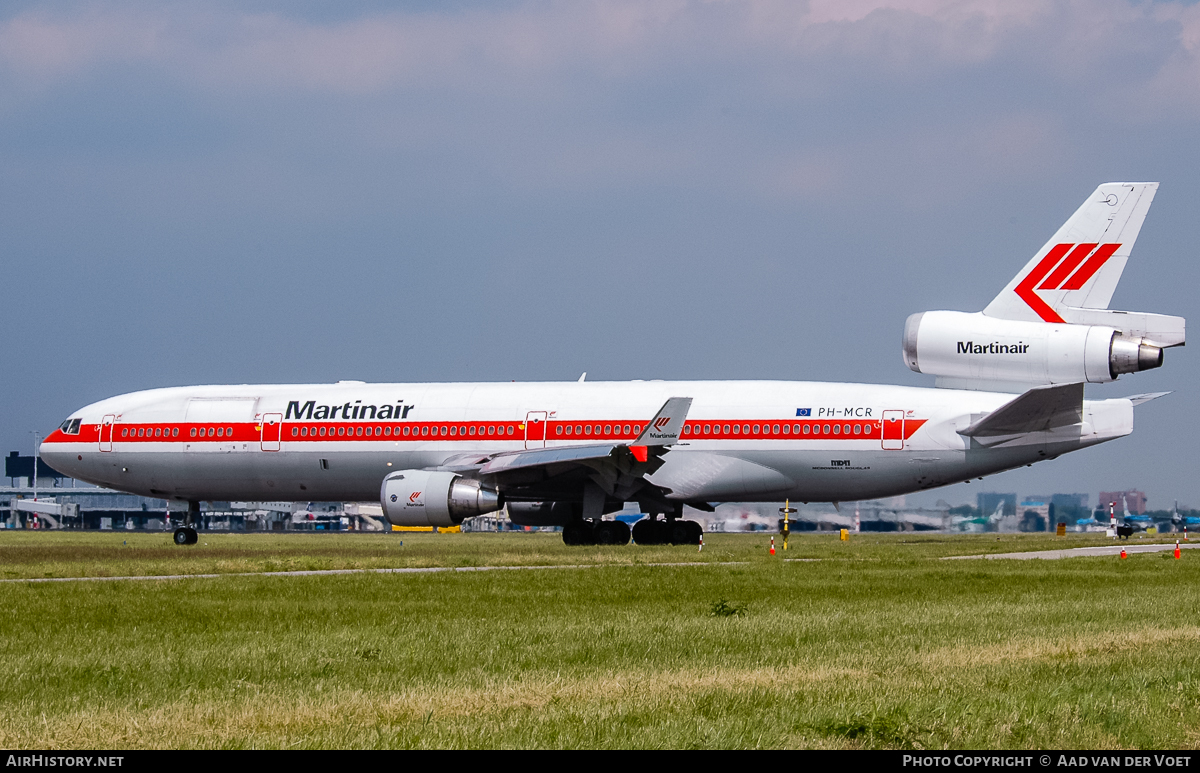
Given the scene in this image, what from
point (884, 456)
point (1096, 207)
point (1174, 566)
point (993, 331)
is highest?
point (1096, 207)

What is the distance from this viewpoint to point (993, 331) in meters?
37.4

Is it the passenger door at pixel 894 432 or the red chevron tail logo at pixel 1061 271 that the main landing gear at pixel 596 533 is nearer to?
the passenger door at pixel 894 432

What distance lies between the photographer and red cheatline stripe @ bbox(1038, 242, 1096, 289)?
37.0 meters

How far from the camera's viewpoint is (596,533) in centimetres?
4038

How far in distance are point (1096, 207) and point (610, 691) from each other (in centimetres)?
3061

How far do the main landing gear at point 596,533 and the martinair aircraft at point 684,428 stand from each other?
6 cm

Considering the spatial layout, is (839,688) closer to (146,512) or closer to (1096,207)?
(1096,207)

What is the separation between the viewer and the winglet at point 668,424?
3638 centimetres

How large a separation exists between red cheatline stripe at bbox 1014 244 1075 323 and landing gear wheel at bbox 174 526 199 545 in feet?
86.5

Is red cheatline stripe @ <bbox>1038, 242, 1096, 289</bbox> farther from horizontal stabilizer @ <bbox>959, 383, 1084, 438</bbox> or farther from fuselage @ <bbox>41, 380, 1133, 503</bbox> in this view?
fuselage @ <bbox>41, 380, 1133, 503</bbox>

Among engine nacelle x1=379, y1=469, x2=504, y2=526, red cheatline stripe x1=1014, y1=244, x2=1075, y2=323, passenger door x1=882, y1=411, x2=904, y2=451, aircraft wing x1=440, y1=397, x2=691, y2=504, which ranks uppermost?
red cheatline stripe x1=1014, y1=244, x2=1075, y2=323

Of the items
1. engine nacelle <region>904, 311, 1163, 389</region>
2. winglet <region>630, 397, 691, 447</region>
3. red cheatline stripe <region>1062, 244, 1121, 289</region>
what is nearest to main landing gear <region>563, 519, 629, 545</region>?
winglet <region>630, 397, 691, 447</region>

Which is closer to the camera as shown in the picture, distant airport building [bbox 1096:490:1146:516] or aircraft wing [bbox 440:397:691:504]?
aircraft wing [bbox 440:397:691:504]
